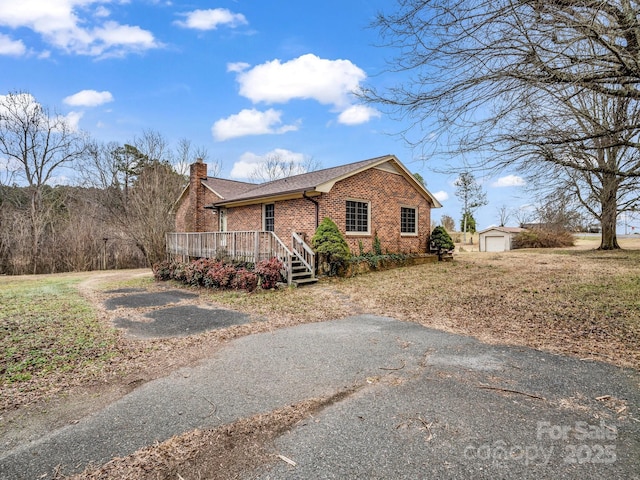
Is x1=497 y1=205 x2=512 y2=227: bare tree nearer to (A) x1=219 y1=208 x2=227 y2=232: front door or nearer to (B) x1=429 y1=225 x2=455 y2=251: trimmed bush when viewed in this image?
(B) x1=429 y1=225 x2=455 y2=251: trimmed bush

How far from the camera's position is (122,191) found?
965 inches

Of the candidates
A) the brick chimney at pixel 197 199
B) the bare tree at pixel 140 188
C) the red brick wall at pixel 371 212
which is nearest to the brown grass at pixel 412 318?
the red brick wall at pixel 371 212

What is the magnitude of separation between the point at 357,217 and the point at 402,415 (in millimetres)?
10903

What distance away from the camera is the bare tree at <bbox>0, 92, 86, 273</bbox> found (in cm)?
1983

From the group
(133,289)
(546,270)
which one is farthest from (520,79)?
(133,289)

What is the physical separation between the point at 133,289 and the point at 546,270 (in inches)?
606

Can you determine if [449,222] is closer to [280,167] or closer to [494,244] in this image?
[494,244]

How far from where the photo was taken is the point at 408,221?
15.7m

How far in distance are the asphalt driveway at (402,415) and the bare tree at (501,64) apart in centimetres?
289

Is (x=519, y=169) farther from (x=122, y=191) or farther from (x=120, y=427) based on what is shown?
(x=122, y=191)

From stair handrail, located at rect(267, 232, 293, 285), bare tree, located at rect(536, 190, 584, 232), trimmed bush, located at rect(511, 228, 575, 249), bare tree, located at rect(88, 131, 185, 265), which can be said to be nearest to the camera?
bare tree, located at rect(536, 190, 584, 232)

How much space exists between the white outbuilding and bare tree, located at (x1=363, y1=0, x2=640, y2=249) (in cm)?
2923

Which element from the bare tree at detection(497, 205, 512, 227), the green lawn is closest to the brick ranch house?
the bare tree at detection(497, 205, 512, 227)

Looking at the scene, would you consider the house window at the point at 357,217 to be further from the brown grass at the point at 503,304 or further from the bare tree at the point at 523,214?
the bare tree at the point at 523,214
